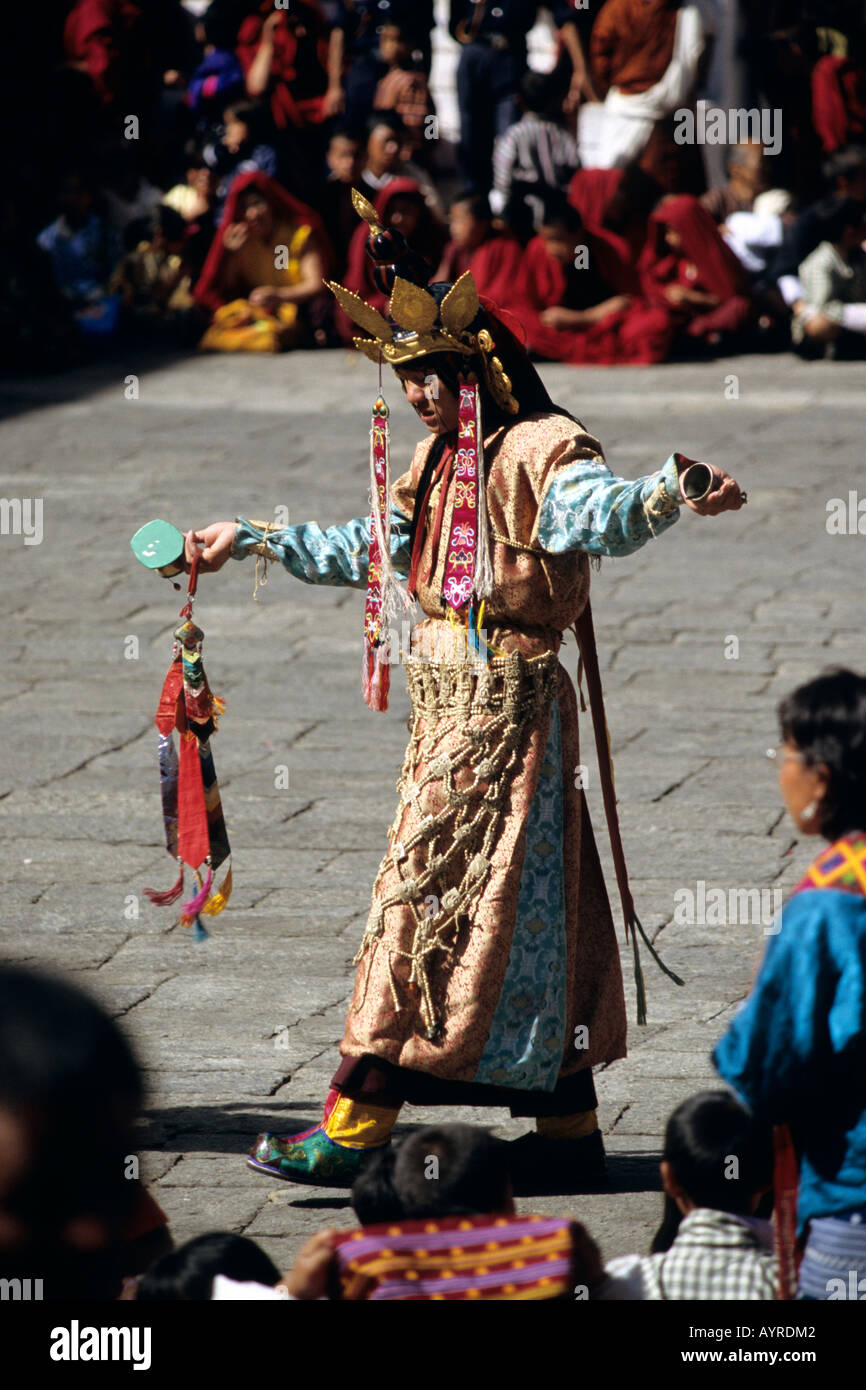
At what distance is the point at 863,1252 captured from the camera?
2438 mm

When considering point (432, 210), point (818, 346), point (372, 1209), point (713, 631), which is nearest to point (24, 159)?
point (432, 210)

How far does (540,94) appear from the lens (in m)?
13.0

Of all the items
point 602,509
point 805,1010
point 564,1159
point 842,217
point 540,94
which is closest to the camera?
point 805,1010

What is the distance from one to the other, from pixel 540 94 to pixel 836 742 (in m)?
11.3

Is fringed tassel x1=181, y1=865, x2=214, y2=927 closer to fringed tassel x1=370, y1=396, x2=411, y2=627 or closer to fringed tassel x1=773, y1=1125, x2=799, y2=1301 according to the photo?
fringed tassel x1=370, y1=396, x2=411, y2=627

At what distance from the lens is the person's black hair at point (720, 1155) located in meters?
2.57

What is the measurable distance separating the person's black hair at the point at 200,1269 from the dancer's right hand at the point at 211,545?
1.62 metres

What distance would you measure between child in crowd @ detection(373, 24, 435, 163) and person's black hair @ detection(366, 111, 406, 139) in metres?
0.31

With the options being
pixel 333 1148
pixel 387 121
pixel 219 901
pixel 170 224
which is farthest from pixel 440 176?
pixel 333 1148

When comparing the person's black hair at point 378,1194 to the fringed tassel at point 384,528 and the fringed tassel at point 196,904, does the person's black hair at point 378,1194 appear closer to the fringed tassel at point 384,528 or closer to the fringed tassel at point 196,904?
the fringed tassel at point 196,904

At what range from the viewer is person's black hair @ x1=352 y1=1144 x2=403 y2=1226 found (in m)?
2.54

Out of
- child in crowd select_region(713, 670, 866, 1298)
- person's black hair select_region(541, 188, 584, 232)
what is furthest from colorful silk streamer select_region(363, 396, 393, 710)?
person's black hair select_region(541, 188, 584, 232)

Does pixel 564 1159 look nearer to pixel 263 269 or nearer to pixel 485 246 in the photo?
pixel 485 246

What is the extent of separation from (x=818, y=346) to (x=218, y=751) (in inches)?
269
